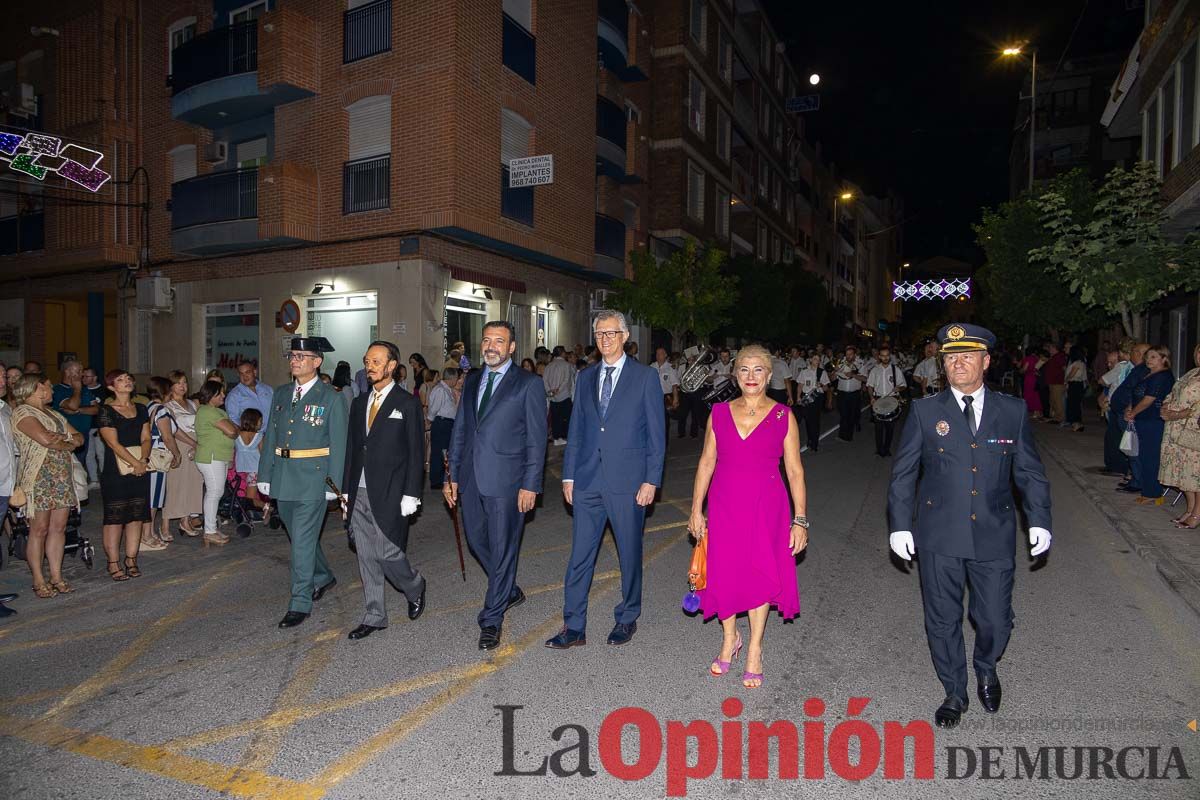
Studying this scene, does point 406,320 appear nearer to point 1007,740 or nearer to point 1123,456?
point 1123,456

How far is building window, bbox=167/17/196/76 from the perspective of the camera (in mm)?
20359

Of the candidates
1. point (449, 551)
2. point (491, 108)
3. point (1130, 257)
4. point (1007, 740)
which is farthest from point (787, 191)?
point (1007, 740)

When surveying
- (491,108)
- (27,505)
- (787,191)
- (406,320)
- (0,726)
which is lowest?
(0,726)

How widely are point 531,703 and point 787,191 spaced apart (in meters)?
46.1

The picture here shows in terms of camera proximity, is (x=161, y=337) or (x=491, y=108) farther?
(x=161, y=337)

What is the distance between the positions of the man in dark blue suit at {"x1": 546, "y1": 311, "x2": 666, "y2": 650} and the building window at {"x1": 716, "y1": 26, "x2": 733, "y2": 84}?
100.0ft

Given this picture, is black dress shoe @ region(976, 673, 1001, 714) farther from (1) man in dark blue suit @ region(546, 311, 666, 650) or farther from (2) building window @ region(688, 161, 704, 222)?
(2) building window @ region(688, 161, 704, 222)

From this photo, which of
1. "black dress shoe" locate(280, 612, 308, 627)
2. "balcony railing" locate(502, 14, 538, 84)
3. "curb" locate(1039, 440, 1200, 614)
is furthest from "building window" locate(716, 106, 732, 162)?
"black dress shoe" locate(280, 612, 308, 627)

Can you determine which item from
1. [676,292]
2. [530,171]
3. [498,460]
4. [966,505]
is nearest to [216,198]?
[530,171]

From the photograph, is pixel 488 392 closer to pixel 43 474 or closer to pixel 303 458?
pixel 303 458

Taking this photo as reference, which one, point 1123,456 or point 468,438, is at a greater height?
point 468,438

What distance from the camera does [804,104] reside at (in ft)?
150

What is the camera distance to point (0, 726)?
13.1ft

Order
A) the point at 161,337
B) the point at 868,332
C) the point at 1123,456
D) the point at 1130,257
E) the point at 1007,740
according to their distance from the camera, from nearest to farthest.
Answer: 1. the point at 1007,740
2. the point at 1123,456
3. the point at 1130,257
4. the point at 161,337
5. the point at 868,332
